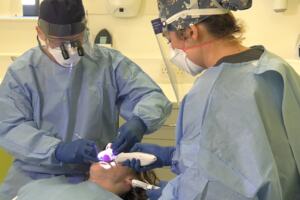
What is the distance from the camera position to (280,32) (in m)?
2.67

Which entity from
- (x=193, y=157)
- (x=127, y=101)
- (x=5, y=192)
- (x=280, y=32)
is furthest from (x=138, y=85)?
(x=280, y=32)

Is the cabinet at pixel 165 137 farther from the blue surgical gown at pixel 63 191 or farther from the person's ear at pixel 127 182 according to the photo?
the blue surgical gown at pixel 63 191

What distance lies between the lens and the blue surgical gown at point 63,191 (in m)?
1.56

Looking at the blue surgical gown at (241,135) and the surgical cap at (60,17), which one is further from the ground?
the surgical cap at (60,17)

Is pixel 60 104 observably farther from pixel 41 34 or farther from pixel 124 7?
pixel 124 7

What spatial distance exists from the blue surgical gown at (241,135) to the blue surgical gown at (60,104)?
70cm

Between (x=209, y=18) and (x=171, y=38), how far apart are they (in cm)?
15

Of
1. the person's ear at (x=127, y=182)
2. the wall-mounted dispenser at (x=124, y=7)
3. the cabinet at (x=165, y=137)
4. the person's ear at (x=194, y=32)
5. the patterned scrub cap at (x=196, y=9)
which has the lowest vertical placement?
the cabinet at (x=165, y=137)

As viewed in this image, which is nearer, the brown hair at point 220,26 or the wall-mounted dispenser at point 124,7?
the brown hair at point 220,26

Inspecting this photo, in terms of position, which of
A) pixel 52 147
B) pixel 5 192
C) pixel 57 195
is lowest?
pixel 5 192

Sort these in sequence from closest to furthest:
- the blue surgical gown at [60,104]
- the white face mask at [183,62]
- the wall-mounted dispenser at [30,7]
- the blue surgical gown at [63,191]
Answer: the white face mask at [183,62] < the blue surgical gown at [63,191] < the blue surgical gown at [60,104] < the wall-mounted dispenser at [30,7]

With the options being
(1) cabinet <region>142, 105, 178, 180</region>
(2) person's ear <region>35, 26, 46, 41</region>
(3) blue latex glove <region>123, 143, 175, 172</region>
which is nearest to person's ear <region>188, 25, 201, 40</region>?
(3) blue latex glove <region>123, 143, 175, 172</region>

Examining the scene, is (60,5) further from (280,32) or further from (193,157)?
(280,32)

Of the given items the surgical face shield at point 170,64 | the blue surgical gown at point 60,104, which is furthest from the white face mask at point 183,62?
the blue surgical gown at point 60,104
